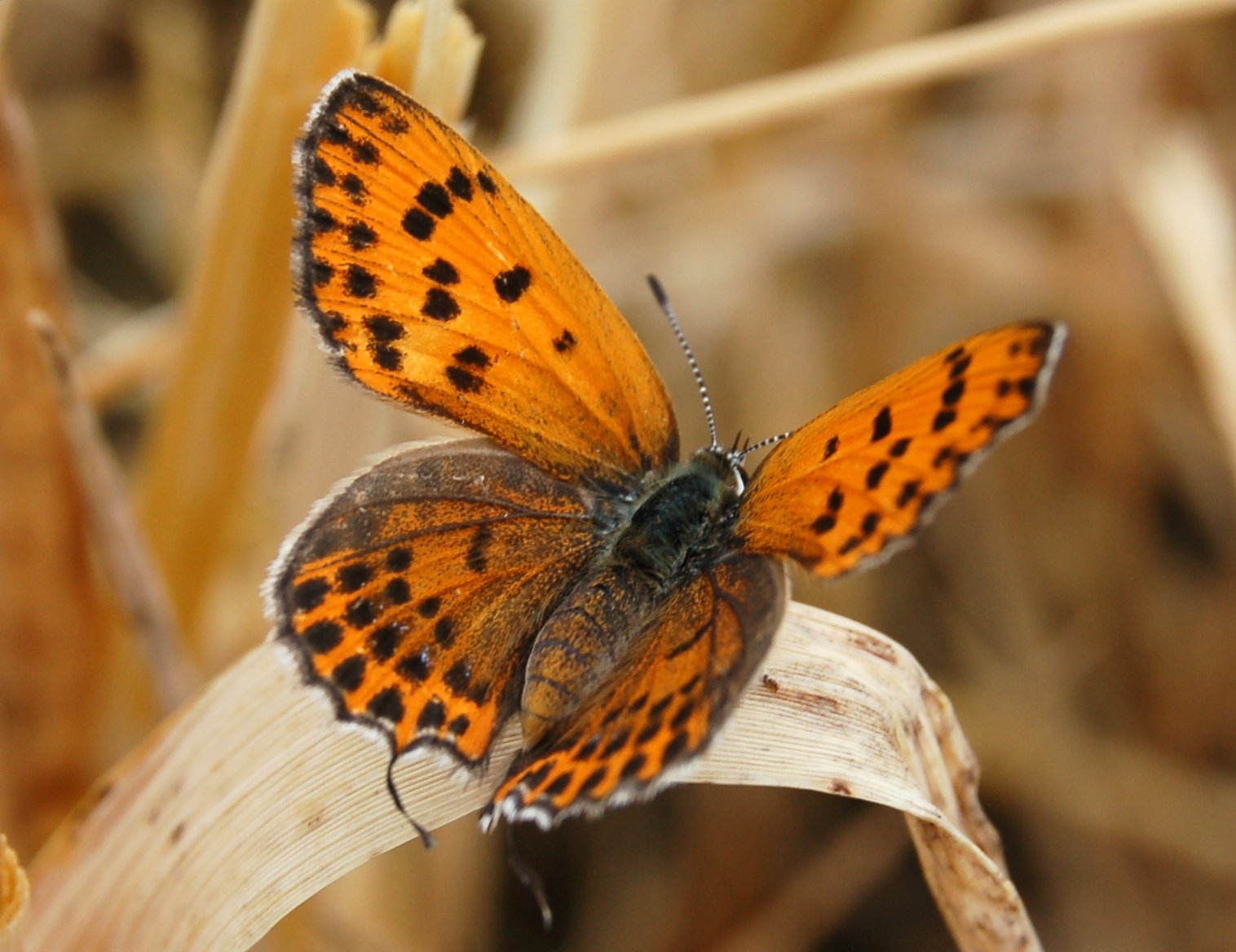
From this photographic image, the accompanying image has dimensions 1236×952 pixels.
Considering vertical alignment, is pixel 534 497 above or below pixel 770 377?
above

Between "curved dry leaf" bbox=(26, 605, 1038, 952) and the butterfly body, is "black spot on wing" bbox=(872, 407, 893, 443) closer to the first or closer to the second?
"curved dry leaf" bbox=(26, 605, 1038, 952)

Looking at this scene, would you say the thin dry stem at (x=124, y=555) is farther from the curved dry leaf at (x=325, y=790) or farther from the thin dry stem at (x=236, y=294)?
the curved dry leaf at (x=325, y=790)

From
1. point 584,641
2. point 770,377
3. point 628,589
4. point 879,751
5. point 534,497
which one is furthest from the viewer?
point 770,377

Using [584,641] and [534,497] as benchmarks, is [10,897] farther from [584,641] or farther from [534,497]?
[534,497]

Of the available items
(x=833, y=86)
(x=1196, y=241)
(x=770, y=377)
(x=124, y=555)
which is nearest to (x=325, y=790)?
(x=124, y=555)

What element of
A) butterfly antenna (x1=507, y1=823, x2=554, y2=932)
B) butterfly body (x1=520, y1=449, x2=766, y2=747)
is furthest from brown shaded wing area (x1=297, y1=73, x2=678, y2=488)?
butterfly antenna (x1=507, y1=823, x2=554, y2=932)

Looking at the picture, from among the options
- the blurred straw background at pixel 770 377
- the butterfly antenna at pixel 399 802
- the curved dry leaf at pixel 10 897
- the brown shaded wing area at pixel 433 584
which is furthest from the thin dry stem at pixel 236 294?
the curved dry leaf at pixel 10 897

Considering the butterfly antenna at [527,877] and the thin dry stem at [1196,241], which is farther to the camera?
the thin dry stem at [1196,241]
